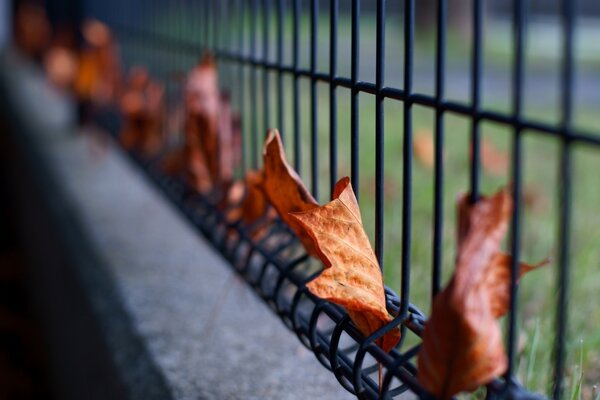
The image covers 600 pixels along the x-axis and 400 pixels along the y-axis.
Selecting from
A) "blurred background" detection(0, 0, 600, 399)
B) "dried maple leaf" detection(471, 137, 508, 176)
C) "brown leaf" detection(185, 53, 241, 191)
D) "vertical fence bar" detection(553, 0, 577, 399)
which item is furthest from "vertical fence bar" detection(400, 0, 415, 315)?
"dried maple leaf" detection(471, 137, 508, 176)

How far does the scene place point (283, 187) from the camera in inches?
51.1

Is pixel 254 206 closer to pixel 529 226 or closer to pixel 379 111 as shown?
pixel 379 111

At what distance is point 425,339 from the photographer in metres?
0.89

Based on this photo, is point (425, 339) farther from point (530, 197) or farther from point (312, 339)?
point (530, 197)

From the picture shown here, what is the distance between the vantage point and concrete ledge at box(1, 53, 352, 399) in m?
1.51

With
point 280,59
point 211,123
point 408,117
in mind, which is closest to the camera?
point 408,117

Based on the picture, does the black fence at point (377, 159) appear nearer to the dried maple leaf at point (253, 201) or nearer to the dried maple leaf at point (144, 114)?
the dried maple leaf at point (253, 201)

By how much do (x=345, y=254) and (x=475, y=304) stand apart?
24 cm

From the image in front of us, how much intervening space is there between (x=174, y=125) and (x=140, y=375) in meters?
1.25

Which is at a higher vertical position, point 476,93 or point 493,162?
point 476,93

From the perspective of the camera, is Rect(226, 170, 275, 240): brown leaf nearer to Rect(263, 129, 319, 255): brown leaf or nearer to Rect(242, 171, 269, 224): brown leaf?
Rect(242, 171, 269, 224): brown leaf

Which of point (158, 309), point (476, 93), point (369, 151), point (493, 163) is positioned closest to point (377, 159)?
point (476, 93)

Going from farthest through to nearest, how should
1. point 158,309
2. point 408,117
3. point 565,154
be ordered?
point 158,309 → point 408,117 → point 565,154

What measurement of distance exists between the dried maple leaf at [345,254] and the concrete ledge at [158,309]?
0.40m
